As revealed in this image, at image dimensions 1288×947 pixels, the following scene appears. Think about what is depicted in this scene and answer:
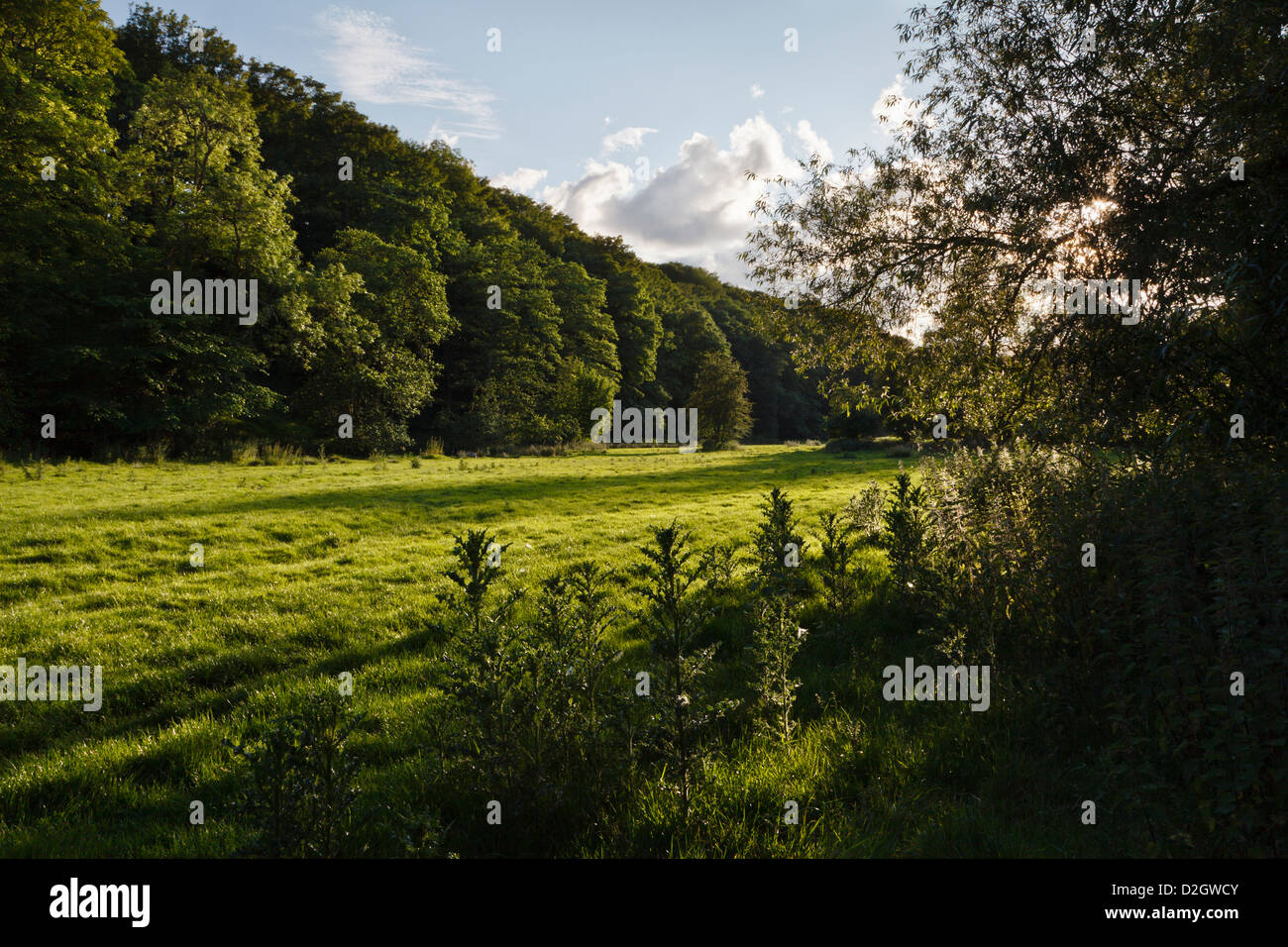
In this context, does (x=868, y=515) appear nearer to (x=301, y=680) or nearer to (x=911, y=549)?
(x=911, y=549)

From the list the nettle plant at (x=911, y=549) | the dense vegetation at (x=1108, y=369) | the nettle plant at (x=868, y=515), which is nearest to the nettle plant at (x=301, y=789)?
the dense vegetation at (x=1108, y=369)

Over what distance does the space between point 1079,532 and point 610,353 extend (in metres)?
65.7

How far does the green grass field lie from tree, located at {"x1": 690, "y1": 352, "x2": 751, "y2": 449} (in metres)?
55.2

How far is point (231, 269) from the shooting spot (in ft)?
107

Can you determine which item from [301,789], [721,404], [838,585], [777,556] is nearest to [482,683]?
[301,789]

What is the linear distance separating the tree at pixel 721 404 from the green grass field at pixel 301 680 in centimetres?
5521

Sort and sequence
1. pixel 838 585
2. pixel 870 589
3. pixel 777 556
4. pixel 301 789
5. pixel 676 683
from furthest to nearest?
pixel 870 589
pixel 838 585
pixel 777 556
pixel 676 683
pixel 301 789

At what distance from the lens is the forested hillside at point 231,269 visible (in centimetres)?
2698

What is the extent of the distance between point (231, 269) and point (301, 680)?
3436 cm

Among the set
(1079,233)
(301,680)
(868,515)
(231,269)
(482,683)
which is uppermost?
(231,269)

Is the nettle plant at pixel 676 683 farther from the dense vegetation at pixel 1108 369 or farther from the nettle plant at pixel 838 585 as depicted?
the nettle plant at pixel 838 585

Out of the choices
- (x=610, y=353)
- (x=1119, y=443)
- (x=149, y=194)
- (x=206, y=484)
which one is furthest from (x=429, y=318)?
(x=1119, y=443)

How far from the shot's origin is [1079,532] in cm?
529

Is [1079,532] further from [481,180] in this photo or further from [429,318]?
[481,180]
